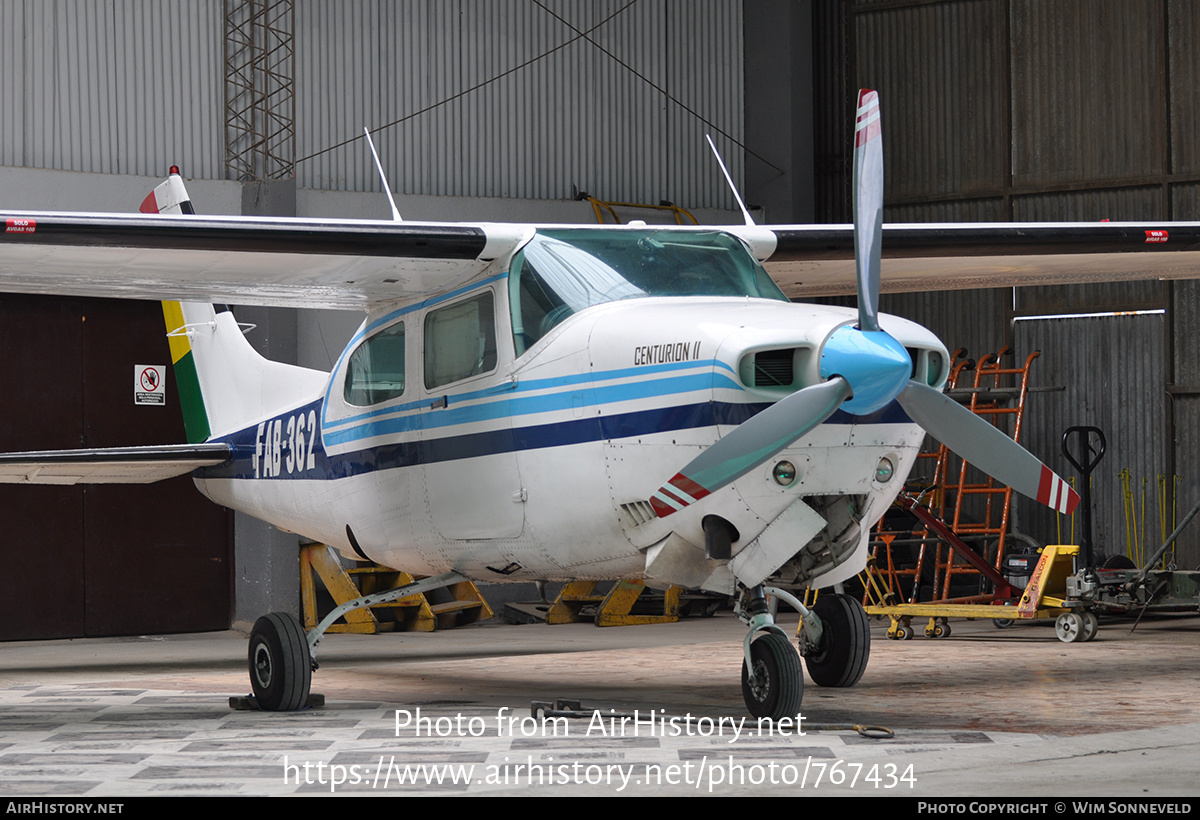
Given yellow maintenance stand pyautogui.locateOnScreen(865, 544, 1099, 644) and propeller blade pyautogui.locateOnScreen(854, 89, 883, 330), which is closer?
propeller blade pyautogui.locateOnScreen(854, 89, 883, 330)

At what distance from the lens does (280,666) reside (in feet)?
25.9

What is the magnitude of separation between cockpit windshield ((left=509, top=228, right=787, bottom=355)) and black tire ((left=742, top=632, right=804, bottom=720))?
1.77 metres

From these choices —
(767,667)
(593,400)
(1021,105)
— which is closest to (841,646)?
(767,667)

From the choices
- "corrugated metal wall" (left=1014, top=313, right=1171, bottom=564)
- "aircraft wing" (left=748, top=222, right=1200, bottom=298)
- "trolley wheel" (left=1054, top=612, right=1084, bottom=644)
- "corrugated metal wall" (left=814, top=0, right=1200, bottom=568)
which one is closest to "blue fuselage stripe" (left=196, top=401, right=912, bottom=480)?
"aircraft wing" (left=748, top=222, right=1200, bottom=298)

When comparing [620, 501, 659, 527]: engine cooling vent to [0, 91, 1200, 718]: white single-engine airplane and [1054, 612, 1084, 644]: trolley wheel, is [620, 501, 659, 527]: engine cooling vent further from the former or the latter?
[1054, 612, 1084, 644]: trolley wheel

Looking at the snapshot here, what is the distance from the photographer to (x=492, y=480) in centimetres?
740

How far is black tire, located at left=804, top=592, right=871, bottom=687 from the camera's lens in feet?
27.8

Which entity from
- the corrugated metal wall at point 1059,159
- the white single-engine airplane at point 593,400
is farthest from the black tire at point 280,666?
the corrugated metal wall at point 1059,159

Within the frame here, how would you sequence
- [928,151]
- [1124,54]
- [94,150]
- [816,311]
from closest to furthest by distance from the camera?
[816,311] < [94,150] < [1124,54] < [928,151]

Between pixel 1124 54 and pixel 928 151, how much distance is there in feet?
9.48

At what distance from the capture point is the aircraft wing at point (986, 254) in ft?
28.2

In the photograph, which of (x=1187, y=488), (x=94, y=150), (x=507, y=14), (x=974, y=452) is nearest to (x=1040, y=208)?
(x=1187, y=488)

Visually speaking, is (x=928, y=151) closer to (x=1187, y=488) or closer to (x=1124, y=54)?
(x=1124, y=54)

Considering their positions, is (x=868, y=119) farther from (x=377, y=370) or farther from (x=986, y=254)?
(x=377, y=370)
